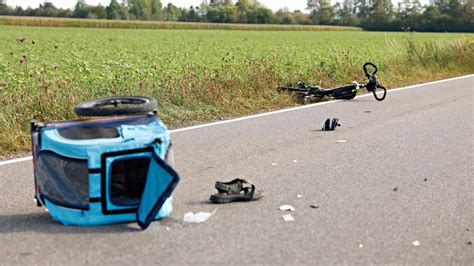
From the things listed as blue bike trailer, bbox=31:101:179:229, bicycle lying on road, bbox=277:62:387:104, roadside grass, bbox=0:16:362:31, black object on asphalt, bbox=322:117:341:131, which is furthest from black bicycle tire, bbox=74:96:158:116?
roadside grass, bbox=0:16:362:31

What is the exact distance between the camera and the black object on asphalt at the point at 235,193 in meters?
5.32

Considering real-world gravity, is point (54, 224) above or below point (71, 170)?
below

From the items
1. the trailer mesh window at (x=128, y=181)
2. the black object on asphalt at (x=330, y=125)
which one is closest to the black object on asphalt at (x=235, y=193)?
the trailer mesh window at (x=128, y=181)

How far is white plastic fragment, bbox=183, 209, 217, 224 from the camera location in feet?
15.9

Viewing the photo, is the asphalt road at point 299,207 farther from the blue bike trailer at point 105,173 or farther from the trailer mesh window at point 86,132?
the trailer mesh window at point 86,132

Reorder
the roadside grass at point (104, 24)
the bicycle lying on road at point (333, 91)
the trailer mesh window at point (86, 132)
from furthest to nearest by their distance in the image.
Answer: the roadside grass at point (104, 24)
the bicycle lying on road at point (333, 91)
the trailer mesh window at point (86, 132)

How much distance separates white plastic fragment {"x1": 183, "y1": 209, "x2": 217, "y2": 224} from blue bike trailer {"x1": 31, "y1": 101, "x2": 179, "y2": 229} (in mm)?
182

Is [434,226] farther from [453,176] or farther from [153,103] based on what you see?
[153,103]

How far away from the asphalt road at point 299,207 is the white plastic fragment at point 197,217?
0.06 meters

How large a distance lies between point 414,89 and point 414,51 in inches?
185

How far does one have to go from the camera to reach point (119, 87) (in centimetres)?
1071

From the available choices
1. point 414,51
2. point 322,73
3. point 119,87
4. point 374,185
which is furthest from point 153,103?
point 414,51

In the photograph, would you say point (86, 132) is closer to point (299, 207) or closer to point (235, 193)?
point (235, 193)

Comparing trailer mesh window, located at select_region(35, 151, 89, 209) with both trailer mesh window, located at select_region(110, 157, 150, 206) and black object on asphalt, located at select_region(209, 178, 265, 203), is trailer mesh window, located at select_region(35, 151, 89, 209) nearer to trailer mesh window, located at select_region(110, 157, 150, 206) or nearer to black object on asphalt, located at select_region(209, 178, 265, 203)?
trailer mesh window, located at select_region(110, 157, 150, 206)
